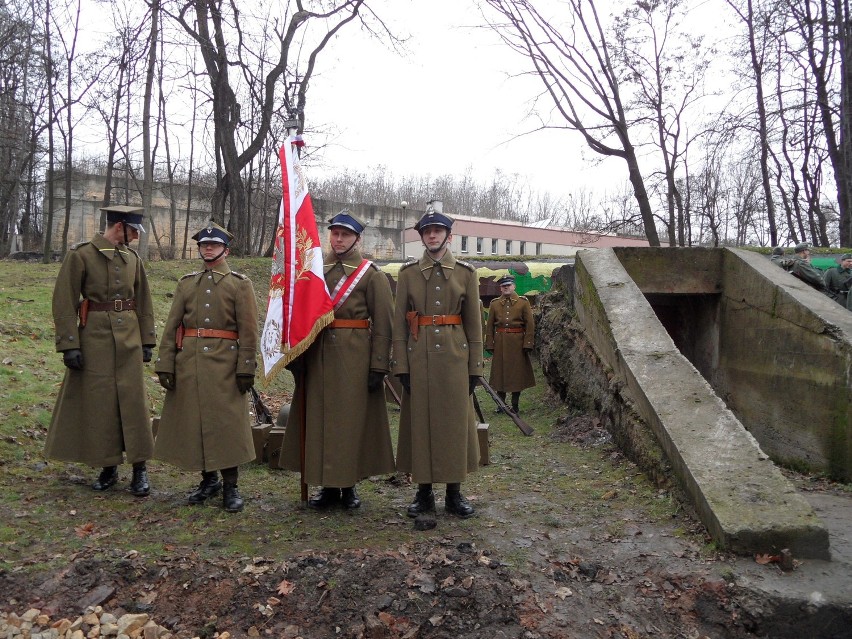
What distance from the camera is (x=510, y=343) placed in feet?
35.7

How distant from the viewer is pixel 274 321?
5027 mm

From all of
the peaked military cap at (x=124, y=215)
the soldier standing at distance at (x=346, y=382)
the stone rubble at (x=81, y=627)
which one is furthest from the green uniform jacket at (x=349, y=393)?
the peaked military cap at (x=124, y=215)

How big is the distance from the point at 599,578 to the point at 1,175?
89.5 feet

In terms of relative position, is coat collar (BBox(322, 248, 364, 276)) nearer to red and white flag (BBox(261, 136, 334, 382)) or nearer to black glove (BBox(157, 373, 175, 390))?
red and white flag (BBox(261, 136, 334, 382))

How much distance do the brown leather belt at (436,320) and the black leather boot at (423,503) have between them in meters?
1.15

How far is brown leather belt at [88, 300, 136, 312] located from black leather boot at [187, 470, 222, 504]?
1.49 m

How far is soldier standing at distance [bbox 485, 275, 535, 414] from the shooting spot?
35.1 ft

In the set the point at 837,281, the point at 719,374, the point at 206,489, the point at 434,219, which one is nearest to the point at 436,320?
the point at 434,219

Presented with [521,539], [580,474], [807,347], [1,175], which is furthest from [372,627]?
[1,175]

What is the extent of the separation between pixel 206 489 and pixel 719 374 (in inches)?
241

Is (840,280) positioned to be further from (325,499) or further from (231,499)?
(231,499)

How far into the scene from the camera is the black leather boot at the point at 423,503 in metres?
4.86

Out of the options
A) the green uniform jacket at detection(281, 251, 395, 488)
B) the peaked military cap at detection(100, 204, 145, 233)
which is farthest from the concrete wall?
the peaked military cap at detection(100, 204, 145, 233)

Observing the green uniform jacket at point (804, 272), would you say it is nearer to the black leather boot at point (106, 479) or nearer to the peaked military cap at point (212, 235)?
the peaked military cap at point (212, 235)
